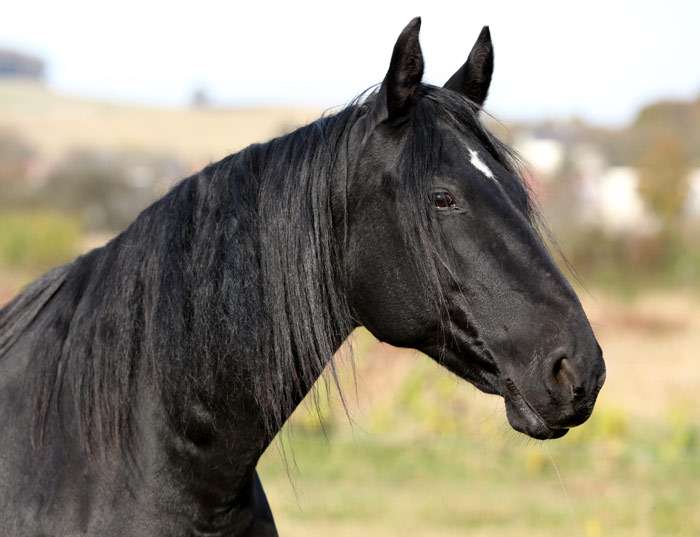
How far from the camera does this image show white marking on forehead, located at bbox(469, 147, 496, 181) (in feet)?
8.82

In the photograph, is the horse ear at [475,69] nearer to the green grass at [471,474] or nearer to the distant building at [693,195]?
the green grass at [471,474]

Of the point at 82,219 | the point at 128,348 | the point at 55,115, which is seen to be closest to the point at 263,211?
the point at 128,348

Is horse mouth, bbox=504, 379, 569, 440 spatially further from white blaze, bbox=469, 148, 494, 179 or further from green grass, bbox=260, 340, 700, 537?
green grass, bbox=260, 340, 700, 537

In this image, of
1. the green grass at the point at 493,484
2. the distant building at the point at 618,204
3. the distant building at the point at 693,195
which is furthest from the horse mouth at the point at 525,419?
the distant building at the point at 693,195

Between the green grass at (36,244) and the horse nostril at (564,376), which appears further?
the green grass at (36,244)

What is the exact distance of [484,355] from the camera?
105 inches

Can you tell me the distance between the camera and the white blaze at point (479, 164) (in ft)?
8.82

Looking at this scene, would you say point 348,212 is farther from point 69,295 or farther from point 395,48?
point 69,295

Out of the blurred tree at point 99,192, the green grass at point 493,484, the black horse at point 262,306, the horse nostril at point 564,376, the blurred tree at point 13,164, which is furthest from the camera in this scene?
the blurred tree at point 13,164

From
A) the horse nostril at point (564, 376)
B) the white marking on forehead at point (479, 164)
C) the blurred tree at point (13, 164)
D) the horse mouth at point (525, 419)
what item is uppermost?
the white marking on forehead at point (479, 164)

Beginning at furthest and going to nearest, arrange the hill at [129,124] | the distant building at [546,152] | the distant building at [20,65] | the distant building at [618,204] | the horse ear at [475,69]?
1. the distant building at [20,65]
2. the hill at [129,124]
3. the distant building at [546,152]
4. the distant building at [618,204]
5. the horse ear at [475,69]

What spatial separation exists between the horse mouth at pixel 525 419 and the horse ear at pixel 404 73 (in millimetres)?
791

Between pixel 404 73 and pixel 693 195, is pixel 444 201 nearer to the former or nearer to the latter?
pixel 404 73

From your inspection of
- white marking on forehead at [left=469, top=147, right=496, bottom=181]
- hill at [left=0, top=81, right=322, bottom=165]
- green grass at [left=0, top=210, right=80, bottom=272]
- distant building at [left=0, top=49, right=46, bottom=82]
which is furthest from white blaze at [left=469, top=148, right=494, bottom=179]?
distant building at [left=0, top=49, right=46, bottom=82]
